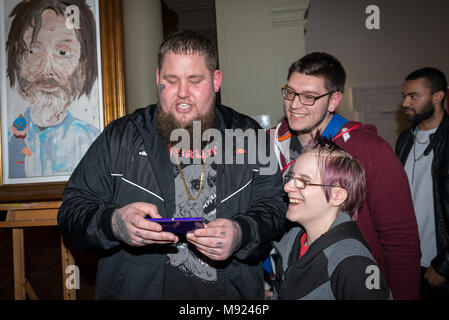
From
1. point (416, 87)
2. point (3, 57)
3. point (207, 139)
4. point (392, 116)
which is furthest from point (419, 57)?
point (3, 57)

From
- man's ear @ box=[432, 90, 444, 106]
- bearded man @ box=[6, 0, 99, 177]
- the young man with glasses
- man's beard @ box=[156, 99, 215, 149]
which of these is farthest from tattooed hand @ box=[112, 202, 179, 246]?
man's ear @ box=[432, 90, 444, 106]

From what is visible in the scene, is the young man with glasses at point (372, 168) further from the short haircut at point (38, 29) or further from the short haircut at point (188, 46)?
the short haircut at point (38, 29)

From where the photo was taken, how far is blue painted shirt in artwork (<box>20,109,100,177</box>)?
2.86 m

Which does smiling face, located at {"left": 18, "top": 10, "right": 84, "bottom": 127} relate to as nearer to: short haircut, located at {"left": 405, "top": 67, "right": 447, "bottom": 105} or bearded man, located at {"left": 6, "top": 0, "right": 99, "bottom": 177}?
bearded man, located at {"left": 6, "top": 0, "right": 99, "bottom": 177}

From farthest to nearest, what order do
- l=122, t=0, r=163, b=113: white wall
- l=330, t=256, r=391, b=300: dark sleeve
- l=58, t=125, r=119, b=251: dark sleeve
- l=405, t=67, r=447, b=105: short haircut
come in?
l=122, t=0, r=163, b=113: white wall, l=405, t=67, r=447, b=105: short haircut, l=58, t=125, r=119, b=251: dark sleeve, l=330, t=256, r=391, b=300: dark sleeve

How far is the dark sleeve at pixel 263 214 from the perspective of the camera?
1.43m

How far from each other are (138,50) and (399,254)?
2896 millimetres

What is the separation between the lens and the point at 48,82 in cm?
287

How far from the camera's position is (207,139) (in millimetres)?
1786

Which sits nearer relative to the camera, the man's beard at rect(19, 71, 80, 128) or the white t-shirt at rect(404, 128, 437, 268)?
the white t-shirt at rect(404, 128, 437, 268)

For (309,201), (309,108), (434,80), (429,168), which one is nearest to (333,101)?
(309,108)

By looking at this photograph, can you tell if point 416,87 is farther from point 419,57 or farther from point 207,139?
point 419,57

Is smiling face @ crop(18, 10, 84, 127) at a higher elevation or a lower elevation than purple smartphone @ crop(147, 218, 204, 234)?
higher
